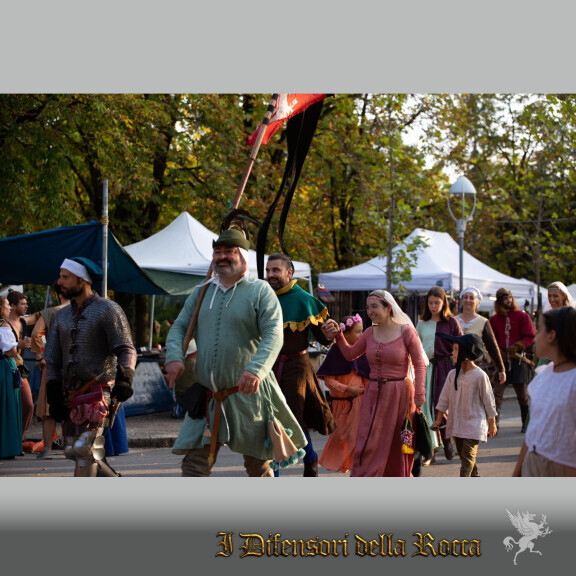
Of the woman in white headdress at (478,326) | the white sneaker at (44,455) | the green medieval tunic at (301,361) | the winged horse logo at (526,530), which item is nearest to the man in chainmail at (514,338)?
the woman in white headdress at (478,326)

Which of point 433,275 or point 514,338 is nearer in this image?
point 514,338

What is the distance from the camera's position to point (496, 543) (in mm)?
5754

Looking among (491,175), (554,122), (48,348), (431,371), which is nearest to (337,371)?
(431,371)

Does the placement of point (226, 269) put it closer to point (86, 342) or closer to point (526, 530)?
point (86, 342)

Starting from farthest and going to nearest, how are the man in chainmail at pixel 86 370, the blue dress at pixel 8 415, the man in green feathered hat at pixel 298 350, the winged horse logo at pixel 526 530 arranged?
1. the blue dress at pixel 8 415
2. the man in green feathered hat at pixel 298 350
3. the man in chainmail at pixel 86 370
4. the winged horse logo at pixel 526 530

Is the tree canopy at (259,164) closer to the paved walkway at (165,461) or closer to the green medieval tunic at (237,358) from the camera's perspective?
the paved walkway at (165,461)

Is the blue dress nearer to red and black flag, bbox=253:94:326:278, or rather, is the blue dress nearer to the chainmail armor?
the chainmail armor

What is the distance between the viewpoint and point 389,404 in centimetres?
792

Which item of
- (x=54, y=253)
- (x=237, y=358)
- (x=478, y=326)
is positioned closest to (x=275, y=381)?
(x=237, y=358)

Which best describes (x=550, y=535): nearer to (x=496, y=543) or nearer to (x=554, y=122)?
(x=496, y=543)

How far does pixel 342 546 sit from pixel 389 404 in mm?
2378

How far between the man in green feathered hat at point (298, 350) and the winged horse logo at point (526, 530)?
2289 millimetres

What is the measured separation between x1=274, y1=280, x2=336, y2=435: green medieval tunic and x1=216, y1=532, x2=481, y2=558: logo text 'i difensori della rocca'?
237cm

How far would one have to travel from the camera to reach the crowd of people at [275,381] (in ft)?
16.4
